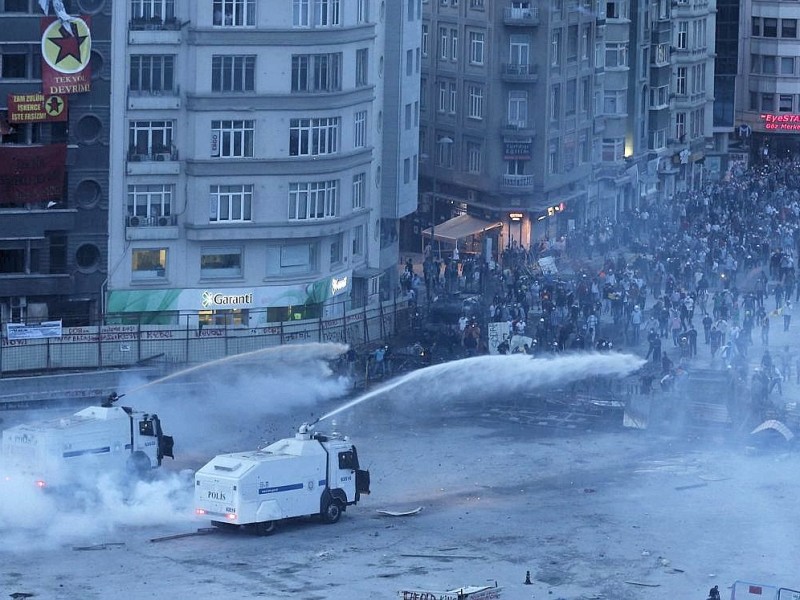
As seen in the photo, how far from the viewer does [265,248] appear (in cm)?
9581

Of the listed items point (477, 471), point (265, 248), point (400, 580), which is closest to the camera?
point (400, 580)

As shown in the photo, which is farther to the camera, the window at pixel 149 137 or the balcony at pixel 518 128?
the balcony at pixel 518 128

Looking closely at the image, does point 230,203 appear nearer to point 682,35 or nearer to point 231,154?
point 231,154

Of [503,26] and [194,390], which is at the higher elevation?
[503,26]

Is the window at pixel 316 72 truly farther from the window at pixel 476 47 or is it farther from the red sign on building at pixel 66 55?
the window at pixel 476 47

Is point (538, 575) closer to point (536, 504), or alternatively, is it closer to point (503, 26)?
point (536, 504)

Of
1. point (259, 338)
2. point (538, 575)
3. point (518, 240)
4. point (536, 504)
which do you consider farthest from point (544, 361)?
point (518, 240)

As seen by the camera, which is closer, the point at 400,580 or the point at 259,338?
the point at 400,580

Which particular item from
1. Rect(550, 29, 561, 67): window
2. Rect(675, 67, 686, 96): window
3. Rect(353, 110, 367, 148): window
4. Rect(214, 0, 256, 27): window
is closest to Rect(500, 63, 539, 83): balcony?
Rect(550, 29, 561, 67): window

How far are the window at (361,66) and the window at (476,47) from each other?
Answer: 78.3 ft

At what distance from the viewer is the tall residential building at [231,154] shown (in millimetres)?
93062

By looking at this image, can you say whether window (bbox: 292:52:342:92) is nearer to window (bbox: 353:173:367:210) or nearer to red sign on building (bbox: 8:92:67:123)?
window (bbox: 353:173:367:210)

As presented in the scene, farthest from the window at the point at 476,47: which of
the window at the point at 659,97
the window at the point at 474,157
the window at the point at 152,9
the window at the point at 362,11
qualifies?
the window at the point at 152,9

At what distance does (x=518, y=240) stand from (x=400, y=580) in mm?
60971
